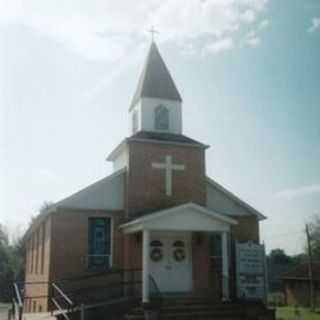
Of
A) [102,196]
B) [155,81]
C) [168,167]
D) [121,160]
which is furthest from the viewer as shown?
[155,81]

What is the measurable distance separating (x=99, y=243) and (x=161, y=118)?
6.17 m

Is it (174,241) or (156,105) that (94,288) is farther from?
(156,105)

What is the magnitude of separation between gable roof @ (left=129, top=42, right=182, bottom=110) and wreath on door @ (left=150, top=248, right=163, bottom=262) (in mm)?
6758

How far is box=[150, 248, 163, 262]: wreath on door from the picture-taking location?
64.6 ft

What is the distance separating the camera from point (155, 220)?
17875 millimetres

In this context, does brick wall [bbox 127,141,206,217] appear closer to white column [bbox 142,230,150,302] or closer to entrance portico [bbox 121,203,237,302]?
entrance portico [bbox 121,203,237,302]

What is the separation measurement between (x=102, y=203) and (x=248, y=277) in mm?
6416

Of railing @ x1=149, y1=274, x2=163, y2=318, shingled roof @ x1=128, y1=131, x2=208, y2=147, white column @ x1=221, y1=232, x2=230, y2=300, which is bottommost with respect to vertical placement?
railing @ x1=149, y1=274, x2=163, y2=318

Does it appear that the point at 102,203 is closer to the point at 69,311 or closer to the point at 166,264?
the point at 166,264

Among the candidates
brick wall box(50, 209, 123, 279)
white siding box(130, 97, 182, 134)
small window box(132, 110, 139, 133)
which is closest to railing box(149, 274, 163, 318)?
brick wall box(50, 209, 123, 279)

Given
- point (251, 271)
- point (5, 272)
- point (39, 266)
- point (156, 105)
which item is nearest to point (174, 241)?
point (251, 271)

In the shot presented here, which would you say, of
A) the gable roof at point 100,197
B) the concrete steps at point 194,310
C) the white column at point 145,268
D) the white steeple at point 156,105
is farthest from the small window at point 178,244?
the white steeple at point 156,105

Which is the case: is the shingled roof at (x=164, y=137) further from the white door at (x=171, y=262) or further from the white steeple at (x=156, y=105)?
the white door at (x=171, y=262)

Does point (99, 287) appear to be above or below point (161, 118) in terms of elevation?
below
